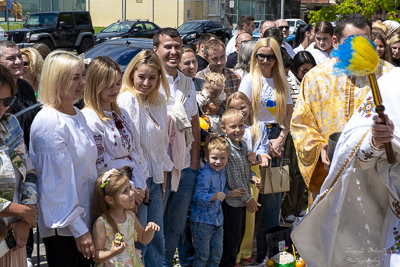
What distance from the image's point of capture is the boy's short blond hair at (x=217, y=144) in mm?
5125

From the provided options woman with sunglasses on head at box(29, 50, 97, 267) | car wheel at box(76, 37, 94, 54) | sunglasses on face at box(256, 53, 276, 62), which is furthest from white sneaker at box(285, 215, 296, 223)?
car wheel at box(76, 37, 94, 54)

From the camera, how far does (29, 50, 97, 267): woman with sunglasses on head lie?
3473mm

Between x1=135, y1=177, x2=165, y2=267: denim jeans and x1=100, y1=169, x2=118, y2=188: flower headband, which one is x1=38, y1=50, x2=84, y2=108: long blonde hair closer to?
x1=100, y1=169, x2=118, y2=188: flower headband

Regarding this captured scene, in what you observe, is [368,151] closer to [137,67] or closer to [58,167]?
[58,167]

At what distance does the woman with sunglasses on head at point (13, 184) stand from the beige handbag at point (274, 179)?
10.0 feet

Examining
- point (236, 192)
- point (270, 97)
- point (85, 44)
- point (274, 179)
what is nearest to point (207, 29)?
point (85, 44)

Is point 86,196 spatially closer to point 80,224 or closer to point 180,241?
point 80,224

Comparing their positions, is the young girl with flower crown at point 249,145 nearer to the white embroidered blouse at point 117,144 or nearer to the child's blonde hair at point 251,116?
the child's blonde hair at point 251,116

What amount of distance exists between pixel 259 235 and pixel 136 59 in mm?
2238

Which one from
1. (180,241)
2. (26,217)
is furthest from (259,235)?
(26,217)

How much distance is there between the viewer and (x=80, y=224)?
3.56 meters

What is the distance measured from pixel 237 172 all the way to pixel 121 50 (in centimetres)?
592

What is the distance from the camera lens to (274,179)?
598 cm

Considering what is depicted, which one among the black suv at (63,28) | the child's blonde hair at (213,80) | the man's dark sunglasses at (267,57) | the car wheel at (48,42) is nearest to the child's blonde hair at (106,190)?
the child's blonde hair at (213,80)
